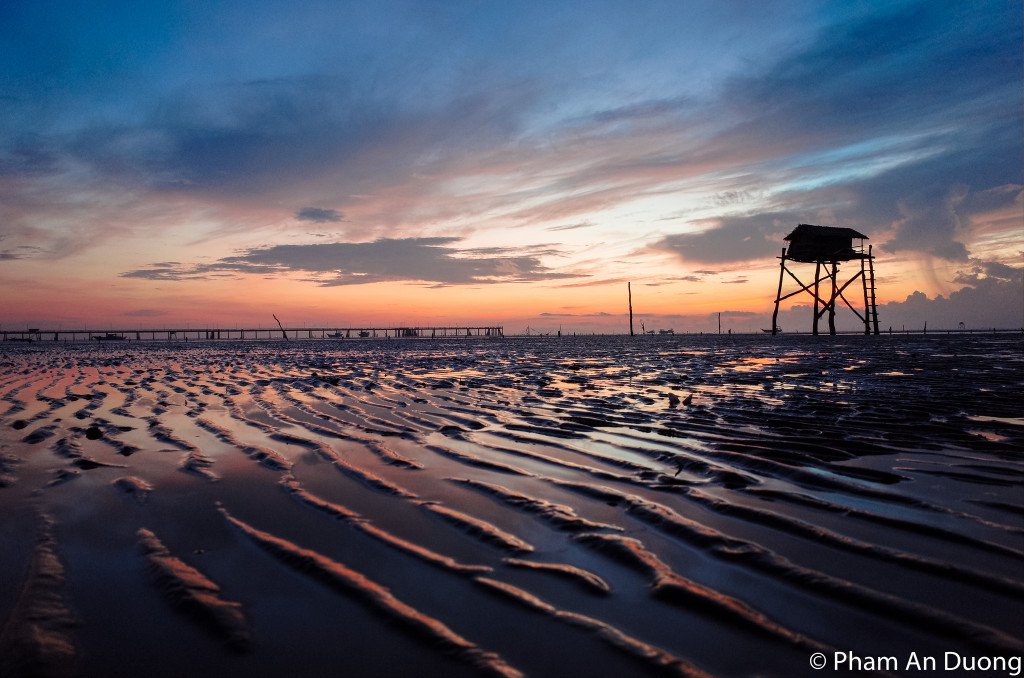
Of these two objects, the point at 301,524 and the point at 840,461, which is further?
the point at 840,461

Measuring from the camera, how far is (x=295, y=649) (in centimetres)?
253

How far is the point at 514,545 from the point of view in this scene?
3764mm

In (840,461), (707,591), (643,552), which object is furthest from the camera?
(840,461)

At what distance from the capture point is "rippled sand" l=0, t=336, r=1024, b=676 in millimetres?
2510

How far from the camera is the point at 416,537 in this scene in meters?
3.97

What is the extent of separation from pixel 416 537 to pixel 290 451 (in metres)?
3.70

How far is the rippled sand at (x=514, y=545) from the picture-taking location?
2.51m

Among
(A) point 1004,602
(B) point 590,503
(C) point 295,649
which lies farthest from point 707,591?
(C) point 295,649

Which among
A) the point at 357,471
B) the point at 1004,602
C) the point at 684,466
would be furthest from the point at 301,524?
the point at 1004,602

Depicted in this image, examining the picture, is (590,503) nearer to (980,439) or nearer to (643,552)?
(643,552)

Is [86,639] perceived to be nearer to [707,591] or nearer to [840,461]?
[707,591]

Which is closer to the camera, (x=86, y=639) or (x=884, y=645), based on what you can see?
(x=884, y=645)

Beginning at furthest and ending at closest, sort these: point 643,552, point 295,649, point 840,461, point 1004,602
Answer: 1. point 840,461
2. point 643,552
3. point 1004,602
4. point 295,649

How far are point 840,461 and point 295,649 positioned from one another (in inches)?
Result: 215
